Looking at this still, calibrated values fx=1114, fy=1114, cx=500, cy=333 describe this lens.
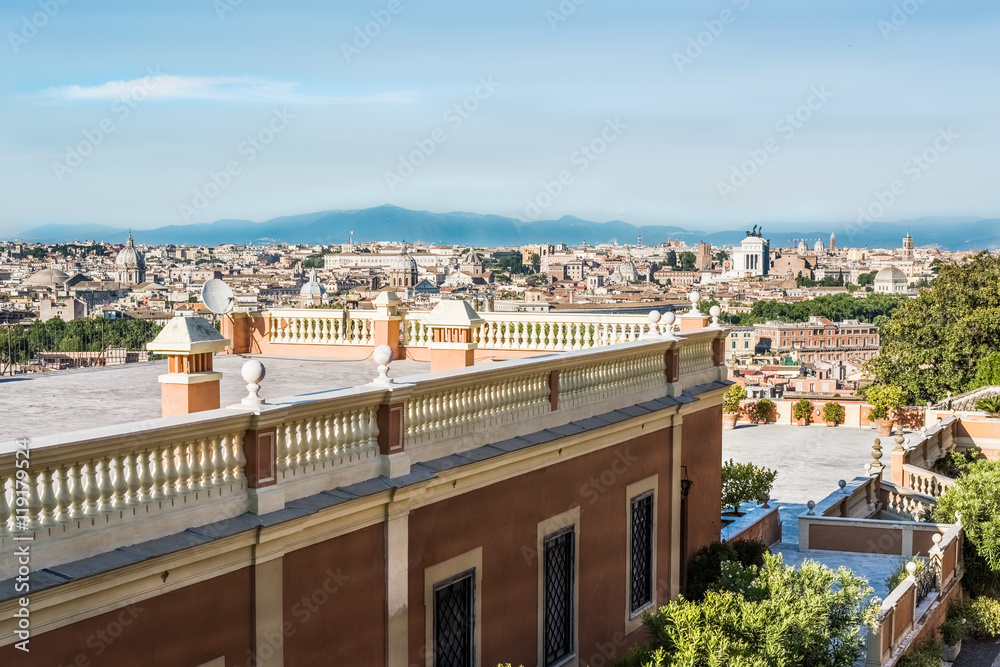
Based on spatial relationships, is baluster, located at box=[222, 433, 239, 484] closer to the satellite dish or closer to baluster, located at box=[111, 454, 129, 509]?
baluster, located at box=[111, 454, 129, 509]

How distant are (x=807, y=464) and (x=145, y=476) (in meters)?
23.8

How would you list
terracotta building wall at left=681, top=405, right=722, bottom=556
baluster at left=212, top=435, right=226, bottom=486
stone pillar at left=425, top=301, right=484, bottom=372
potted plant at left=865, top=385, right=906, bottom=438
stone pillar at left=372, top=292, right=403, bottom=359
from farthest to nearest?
1. potted plant at left=865, top=385, right=906, bottom=438
2. stone pillar at left=372, top=292, right=403, bottom=359
3. terracotta building wall at left=681, top=405, right=722, bottom=556
4. stone pillar at left=425, top=301, right=484, bottom=372
5. baluster at left=212, top=435, right=226, bottom=486

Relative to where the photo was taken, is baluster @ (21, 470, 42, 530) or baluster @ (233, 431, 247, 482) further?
baluster @ (233, 431, 247, 482)

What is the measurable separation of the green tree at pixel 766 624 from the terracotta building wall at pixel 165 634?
11.2 feet

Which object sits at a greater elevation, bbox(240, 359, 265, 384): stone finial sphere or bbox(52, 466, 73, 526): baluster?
bbox(240, 359, 265, 384): stone finial sphere

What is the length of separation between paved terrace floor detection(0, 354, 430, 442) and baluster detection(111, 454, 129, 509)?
7.23 ft

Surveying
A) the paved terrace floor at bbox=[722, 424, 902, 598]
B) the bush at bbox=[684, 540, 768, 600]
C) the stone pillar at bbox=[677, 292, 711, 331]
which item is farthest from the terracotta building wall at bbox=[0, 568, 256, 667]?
the paved terrace floor at bbox=[722, 424, 902, 598]

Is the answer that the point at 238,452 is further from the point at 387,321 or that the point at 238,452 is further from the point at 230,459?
the point at 387,321

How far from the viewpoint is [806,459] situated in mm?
28266

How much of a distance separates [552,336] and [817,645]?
5.96m

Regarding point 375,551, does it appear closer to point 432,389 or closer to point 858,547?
point 432,389

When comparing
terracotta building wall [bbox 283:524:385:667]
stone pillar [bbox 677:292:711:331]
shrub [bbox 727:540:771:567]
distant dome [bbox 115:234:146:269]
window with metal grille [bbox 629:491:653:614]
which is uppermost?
distant dome [bbox 115:234:146:269]

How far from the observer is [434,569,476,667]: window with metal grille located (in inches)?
321

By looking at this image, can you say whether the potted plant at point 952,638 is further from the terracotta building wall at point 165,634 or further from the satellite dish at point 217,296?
the terracotta building wall at point 165,634
